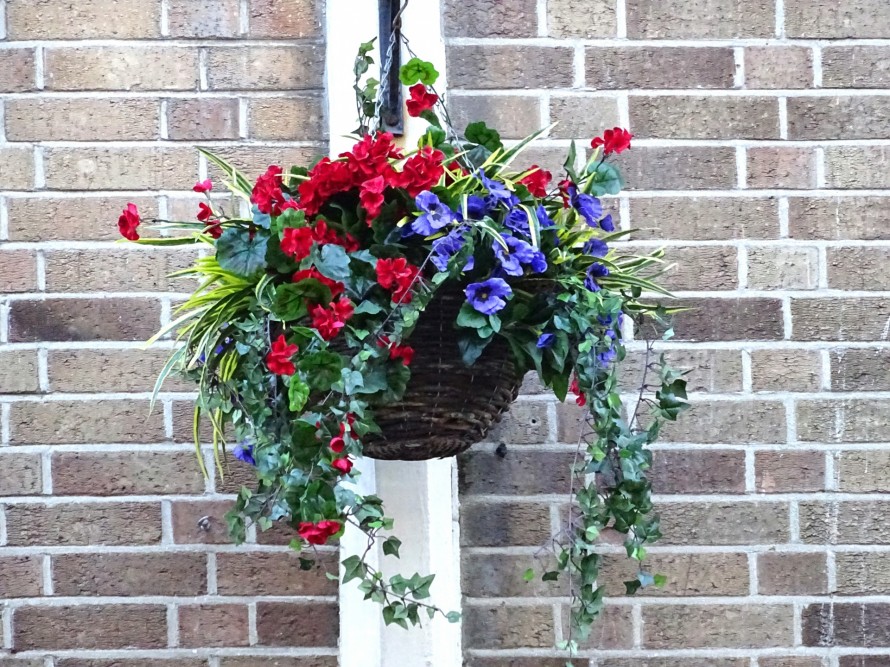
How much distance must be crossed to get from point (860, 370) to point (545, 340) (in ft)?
2.40

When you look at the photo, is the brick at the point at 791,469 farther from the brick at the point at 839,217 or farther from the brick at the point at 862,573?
the brick at the point at 839,217

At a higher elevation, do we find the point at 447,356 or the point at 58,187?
the point at 58,187

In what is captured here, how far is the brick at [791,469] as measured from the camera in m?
1.70

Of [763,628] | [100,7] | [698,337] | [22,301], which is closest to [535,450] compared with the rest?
[698,337]

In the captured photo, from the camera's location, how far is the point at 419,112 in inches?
52.1

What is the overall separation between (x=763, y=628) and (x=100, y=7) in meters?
1.43

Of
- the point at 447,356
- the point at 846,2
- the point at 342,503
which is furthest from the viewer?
the point at 846,2

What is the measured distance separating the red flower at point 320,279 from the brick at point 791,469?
835 mm

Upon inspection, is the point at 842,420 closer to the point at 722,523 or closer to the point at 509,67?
the point at 722,523

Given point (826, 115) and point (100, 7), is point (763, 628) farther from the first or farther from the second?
point (100, 7)

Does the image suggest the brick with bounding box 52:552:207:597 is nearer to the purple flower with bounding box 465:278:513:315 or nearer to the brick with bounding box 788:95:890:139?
the purple flower with bounding box 465:278:513:315

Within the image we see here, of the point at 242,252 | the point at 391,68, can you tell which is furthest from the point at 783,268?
the point at 242,252

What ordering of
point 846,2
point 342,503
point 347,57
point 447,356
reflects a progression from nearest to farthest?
point 342,503
point 447,356
point 347,57
point 846,2

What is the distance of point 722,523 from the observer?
169 cm
